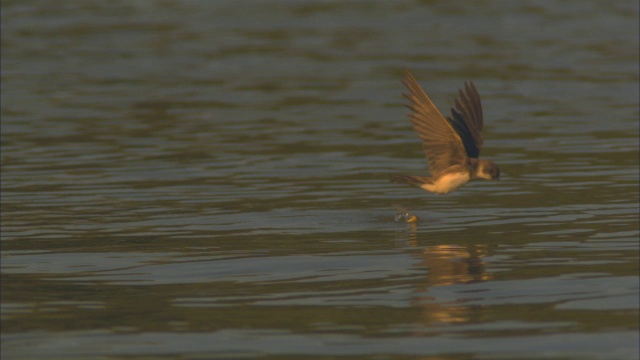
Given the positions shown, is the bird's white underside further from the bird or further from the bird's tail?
the bird's tail

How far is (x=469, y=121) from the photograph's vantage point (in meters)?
15.5

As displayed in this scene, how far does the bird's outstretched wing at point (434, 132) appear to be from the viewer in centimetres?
1428

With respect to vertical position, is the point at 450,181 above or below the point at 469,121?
below

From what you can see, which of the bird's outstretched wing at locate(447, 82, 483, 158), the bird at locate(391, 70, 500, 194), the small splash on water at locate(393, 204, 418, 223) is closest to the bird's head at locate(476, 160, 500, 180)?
the bird at locate(391, 70, 500, 194)

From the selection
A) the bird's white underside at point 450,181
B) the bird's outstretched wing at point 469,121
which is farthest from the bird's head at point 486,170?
the bird's outstretched wing at point 469,121

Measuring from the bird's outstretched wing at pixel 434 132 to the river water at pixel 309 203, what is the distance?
0.78m

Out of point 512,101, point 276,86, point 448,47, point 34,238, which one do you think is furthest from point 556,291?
point 448,47

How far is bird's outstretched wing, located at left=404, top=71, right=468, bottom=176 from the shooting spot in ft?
46.9

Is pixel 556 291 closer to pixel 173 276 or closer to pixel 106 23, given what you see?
pixel 173 276

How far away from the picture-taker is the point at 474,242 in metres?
14.3

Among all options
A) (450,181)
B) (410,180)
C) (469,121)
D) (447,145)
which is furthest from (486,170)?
(410,180)

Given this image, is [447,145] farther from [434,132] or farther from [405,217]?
[405,217]

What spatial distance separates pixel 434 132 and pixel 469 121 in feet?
3.01

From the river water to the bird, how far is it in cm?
56
